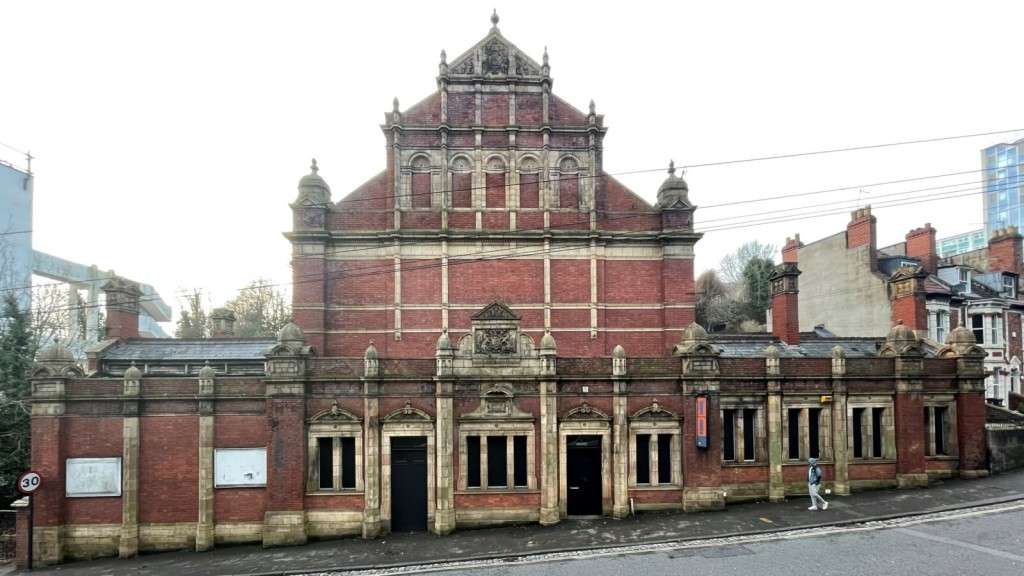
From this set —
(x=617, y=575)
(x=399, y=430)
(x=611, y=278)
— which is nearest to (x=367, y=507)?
(x=399, y=430)

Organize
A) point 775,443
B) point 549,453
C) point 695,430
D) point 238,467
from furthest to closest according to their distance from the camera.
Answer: point 775,443, point 695,430, point 549,453, point 238,467

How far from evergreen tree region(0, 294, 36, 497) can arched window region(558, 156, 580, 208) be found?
23.9 m

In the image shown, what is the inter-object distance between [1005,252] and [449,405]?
39119 mm

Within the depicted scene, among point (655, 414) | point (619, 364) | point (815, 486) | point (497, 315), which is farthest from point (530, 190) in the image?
point (815, 486)

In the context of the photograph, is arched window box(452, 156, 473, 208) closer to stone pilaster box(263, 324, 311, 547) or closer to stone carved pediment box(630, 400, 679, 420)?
stone pilaster box(263, 324, 311, 547)

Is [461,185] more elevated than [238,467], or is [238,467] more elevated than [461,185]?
[461,185]

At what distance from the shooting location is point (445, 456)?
17.2 meters

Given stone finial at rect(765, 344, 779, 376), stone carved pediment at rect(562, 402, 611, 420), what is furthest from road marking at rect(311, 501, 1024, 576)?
stone finial at rect(765, 344, 779, 376)

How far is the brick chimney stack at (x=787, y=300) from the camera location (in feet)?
78.7

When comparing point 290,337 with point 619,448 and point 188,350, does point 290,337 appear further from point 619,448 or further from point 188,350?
point 619,448

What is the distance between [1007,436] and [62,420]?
1365 inches

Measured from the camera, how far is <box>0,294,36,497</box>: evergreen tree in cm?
2106

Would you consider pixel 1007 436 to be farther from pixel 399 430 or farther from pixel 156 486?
pixel 156 486

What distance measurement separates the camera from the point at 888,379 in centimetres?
1950
